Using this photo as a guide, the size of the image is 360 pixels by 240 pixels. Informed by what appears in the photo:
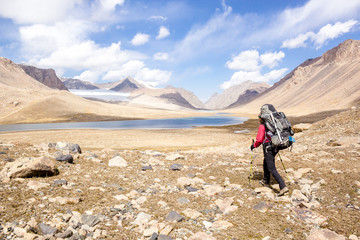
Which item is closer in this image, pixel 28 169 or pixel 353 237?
pixel 353 237

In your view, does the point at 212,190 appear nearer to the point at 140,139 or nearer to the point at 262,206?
the point at 262,206

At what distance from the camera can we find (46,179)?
8.02 m

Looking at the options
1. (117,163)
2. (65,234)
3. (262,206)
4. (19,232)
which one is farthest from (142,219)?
(117,163)

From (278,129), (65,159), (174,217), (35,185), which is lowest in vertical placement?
(174,217)

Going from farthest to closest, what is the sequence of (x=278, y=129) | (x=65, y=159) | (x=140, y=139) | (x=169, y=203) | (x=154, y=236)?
(x=140, y=139)
(x=65, y=159)
(x=278, y=129)
(x=169, y=203)
(x=154, y=236)

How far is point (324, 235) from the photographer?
495cm

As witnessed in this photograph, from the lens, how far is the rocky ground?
17.1 feet

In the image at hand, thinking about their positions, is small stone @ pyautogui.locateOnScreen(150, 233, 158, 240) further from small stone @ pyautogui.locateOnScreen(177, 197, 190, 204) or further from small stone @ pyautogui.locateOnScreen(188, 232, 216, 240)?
small stone @ pyautogui.locateOnScreen(177, 197, 190, 204)

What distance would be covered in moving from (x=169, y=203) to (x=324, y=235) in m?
4.15

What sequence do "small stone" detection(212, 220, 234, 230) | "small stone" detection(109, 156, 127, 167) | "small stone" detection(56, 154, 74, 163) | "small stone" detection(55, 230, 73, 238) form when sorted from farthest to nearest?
1. "small stone" detection(109, 156, 127, 167)
2. "small stone" detection(56, 154, 74, 163)
3. "small stone" detection(212, 220, 234, 230)
4. "small stone" detection(55, 230, 73, 238)

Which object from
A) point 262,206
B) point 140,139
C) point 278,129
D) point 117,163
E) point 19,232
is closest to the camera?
point 19,232

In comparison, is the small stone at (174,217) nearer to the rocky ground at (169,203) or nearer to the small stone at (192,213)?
the rocky ground at (169,203)

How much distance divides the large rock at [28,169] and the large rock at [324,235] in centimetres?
878

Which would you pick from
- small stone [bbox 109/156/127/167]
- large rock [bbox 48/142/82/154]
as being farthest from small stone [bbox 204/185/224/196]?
large rock [bbox 48/142/82/154]
